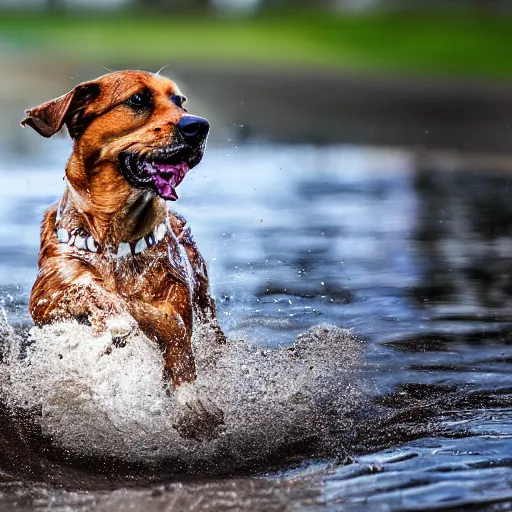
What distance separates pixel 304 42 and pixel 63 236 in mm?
26497

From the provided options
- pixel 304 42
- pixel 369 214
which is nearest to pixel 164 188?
pixel 369 214

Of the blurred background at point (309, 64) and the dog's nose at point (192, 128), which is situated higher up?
the blurred background at point (309, 64)

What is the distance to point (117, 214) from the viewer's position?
5.58m

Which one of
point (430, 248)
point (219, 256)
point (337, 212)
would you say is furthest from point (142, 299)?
point (337, 212)

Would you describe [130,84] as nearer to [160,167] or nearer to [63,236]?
[160,167]

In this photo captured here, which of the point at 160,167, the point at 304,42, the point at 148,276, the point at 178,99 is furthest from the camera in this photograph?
the point at 304,42

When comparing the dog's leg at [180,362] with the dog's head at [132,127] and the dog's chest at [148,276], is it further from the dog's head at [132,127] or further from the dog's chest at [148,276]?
the dog's head at [132,127]

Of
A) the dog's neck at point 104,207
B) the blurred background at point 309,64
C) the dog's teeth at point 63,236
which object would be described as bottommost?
the dog's teeth at point 63,236

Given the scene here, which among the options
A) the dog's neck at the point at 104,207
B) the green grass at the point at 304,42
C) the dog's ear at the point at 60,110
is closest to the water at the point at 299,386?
the dog's neck at the point at 104,207

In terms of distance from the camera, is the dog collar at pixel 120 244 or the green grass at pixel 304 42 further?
the green grass at pixel 304 42

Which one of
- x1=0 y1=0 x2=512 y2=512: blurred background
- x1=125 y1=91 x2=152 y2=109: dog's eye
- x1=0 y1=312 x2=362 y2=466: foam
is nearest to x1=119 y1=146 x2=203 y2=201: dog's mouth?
x1=125 y1=91 x2=152 y2=109: dog's eye

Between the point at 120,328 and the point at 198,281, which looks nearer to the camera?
the point at 120,328

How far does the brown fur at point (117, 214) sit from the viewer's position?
543 cm

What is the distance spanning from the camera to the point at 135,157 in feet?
17.9
